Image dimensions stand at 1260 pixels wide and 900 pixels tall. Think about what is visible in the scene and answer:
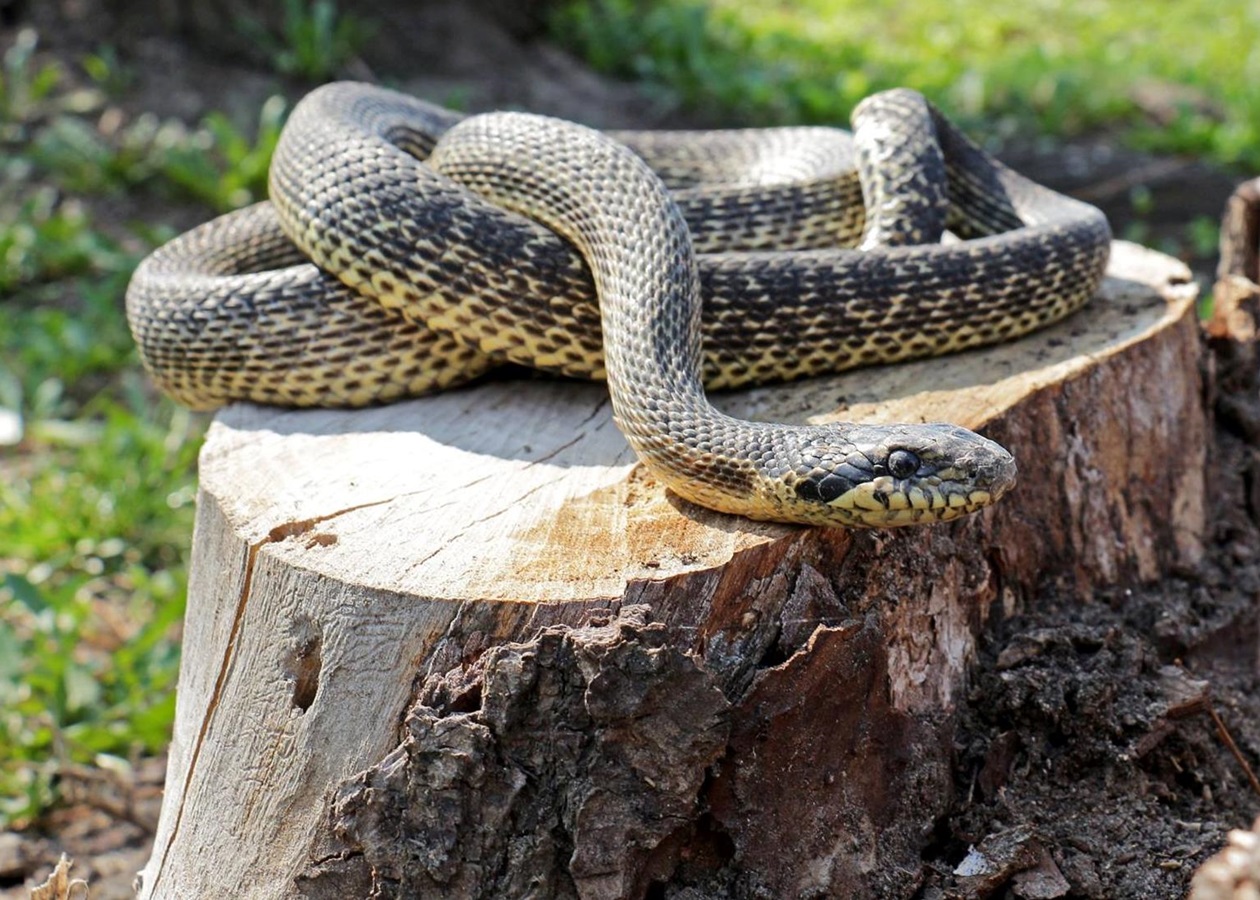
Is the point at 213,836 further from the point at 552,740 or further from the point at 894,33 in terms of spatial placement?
the point at 894,33

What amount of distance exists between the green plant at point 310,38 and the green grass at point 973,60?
7.40 ft

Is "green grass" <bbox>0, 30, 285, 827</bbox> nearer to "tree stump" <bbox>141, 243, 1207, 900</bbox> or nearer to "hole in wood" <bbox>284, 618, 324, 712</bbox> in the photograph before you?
"tree stump" <bbox>141, 243, 1207, 900</bbox>

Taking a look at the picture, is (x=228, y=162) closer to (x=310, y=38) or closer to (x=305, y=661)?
(x=310, y=38)

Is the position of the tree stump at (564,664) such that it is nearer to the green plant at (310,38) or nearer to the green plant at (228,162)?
the green plant at (228,162)

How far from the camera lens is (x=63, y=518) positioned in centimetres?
666

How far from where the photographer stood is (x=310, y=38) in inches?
415

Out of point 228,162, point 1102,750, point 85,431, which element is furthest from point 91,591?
point 1102,750

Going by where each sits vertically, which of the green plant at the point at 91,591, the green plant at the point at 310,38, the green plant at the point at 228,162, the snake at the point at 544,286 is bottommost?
the green plant at the point at 91,591

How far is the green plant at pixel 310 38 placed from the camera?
10.5m

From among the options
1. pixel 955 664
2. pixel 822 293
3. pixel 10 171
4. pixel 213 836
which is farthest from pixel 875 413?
pixel 10 171

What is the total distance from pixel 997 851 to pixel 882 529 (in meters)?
0.95

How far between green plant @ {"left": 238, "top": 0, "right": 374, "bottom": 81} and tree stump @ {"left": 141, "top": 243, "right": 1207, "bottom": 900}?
6.72m

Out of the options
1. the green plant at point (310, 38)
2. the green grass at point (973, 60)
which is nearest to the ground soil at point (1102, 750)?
the green grass at point (973, 60)

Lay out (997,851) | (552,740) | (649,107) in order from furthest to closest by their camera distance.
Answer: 1. (649,107)
2. (997,851)
3. (552,740)
